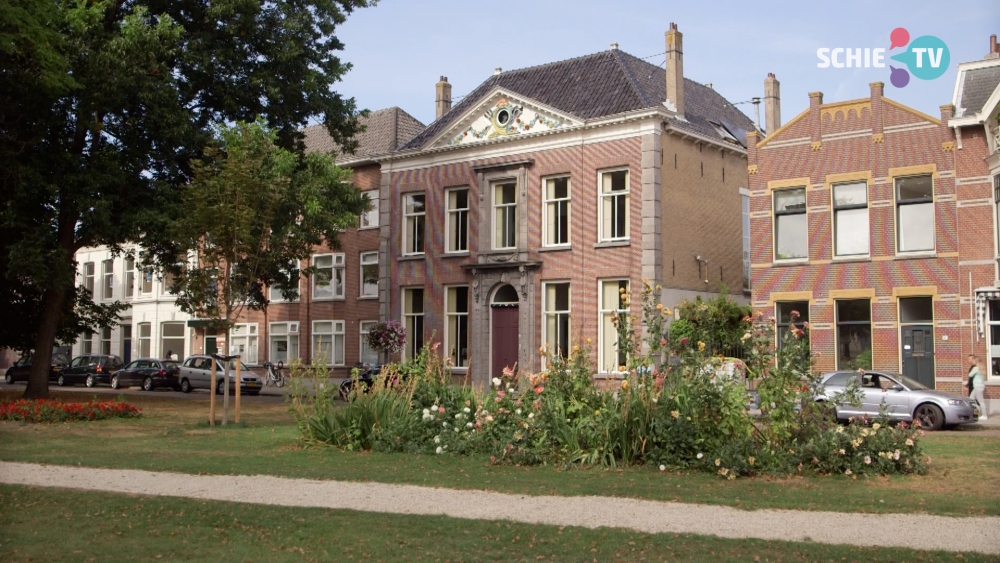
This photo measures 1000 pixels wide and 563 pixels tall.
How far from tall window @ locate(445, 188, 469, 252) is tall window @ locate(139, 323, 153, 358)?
2547cm

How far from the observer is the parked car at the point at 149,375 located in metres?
41.7

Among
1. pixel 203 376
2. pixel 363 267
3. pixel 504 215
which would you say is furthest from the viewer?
pixel 363 267

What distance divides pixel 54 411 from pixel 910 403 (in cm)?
1875

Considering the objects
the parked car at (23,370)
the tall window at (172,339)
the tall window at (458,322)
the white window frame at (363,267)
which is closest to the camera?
the tall window at (458,322)

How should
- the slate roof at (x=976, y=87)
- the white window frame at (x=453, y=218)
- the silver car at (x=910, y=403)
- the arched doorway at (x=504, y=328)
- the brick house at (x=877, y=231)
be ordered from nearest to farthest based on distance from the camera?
the silver car at (x=910, y=403)
the brick house at (x=877, y=231)
the slate roof at (x=976, y=87)
the arched doorway at (x=504, y=328)
the white window frame at (x=453, y=218)

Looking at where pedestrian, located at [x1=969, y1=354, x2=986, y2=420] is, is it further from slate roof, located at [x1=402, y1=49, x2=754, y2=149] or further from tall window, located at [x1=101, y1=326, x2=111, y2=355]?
tall window, located at [x1=101, y1=326, x2=111, y2=355]

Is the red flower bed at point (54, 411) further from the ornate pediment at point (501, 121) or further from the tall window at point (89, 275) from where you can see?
the tall window at point (89, 275)

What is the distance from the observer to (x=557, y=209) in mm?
34781

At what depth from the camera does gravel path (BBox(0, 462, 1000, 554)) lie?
28.0 feet

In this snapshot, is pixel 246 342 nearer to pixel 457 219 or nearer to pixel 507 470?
pixel 457 219

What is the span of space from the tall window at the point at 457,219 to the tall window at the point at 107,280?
29.8 m

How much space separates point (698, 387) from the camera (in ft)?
41.9

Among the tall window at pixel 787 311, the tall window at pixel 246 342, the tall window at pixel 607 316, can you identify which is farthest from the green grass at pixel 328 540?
the tall window at pixel 246 342

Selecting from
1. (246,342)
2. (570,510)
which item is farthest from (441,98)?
(570,510)
